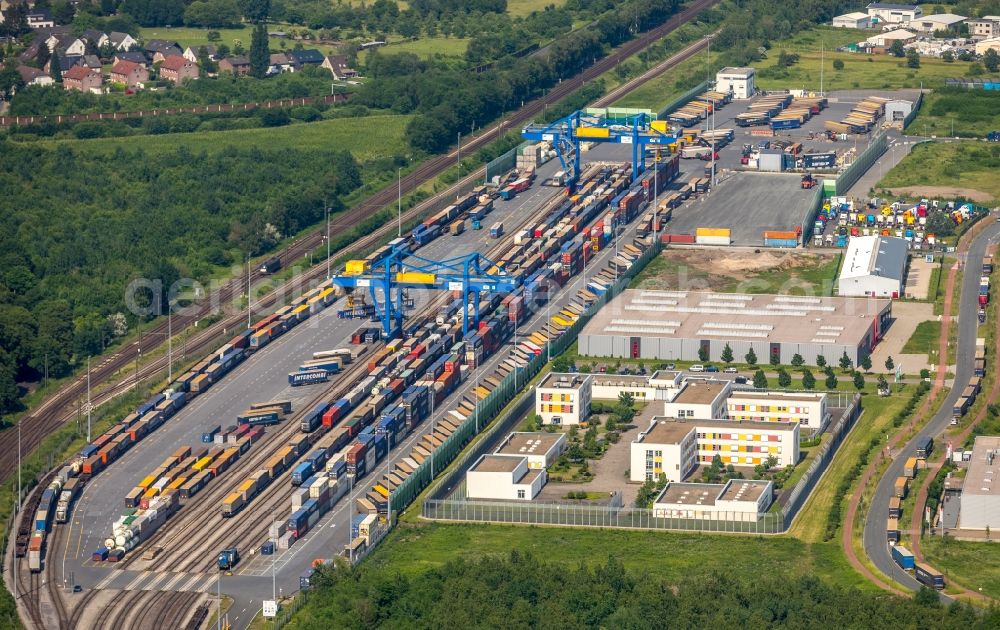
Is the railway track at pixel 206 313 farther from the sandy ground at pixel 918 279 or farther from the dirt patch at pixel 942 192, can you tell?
the sandy ground at pixel 918 279

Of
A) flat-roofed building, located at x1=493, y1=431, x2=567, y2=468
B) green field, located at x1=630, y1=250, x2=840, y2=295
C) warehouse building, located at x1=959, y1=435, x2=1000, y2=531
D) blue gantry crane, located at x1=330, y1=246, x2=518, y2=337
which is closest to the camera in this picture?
warehouse building, located at x1=959, y1=435, x2=1000, y2=531

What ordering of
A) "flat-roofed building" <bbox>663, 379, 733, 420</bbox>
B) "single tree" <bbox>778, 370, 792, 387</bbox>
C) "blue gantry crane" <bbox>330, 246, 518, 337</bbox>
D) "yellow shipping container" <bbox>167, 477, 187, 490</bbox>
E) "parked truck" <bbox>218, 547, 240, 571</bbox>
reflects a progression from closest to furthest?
"parked truck" <bbox>218, 547, 240, 571</bbox>, "yellow shipping container" <bbox>167, 477, 187, 490</bbox>, "flat-roofed building" <bbox>663, 379, 733, 420</bbox>, "single tree" <bbox>778, 370, 792, 387</bbox>, "blue gantry crane" <bbox>330, 246, 518, 337</bbox>

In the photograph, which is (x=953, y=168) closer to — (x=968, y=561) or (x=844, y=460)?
(x=844, y=460)

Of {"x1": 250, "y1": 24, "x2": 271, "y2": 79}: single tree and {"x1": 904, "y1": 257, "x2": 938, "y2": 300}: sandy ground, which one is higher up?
{"x1": 250, "y1": 24, "x2": 271, "y2": 79}: single tree

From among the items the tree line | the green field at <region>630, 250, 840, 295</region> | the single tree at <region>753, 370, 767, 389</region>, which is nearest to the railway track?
the tree line

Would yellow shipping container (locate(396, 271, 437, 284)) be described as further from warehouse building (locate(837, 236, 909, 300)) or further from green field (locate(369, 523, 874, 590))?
green field (locate(369, 523, 874, 590))

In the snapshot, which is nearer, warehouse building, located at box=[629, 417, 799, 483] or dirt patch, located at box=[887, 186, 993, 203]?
warehouse building, located at box=[629, 417, 799, 483]

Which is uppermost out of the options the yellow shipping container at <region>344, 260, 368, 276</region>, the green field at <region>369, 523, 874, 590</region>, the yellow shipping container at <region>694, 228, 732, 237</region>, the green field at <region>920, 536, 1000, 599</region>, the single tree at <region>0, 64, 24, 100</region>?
the single tree at <region>0, 64, 24, 100</region>
